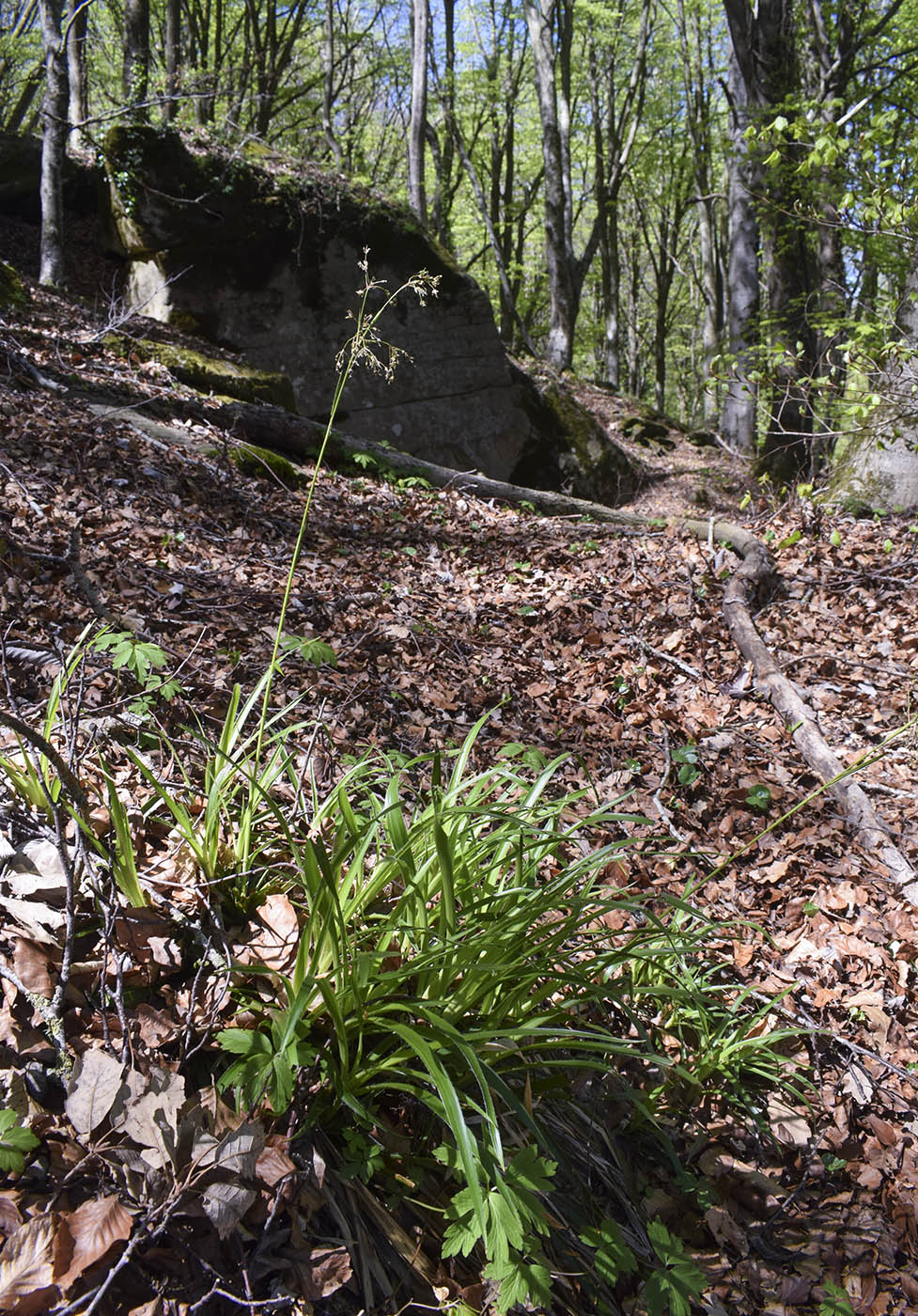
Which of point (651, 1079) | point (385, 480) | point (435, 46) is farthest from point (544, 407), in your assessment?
point (435, 46)

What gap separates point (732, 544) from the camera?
5.69 m

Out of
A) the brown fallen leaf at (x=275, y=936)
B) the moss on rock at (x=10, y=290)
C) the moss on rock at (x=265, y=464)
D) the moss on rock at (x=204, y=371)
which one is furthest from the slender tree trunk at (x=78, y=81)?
the brown fallen leaf at (x=275, y=936)

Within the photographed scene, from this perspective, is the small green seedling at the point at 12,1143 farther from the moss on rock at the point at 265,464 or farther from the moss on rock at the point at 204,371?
the moss on rock at the point at 204,371

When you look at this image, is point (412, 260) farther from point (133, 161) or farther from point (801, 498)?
point (801, 498)

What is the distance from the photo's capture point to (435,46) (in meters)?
20.5

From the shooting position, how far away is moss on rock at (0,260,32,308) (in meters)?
6.93

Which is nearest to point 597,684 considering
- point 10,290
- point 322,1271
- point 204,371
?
point 322,1271

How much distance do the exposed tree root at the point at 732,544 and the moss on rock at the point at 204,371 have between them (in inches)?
24.1

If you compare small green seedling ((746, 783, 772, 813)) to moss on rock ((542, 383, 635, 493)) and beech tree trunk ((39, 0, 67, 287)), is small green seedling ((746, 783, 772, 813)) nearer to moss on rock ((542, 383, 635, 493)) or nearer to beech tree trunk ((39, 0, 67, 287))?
moss on rock ((542, 383, 635, 493))

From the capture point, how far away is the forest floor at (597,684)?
6.46 feet

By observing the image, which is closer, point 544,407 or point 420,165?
point 544,407

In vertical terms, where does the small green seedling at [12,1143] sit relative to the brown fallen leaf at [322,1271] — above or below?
above

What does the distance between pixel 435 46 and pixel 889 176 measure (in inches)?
812

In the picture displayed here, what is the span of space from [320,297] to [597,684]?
7859mm
